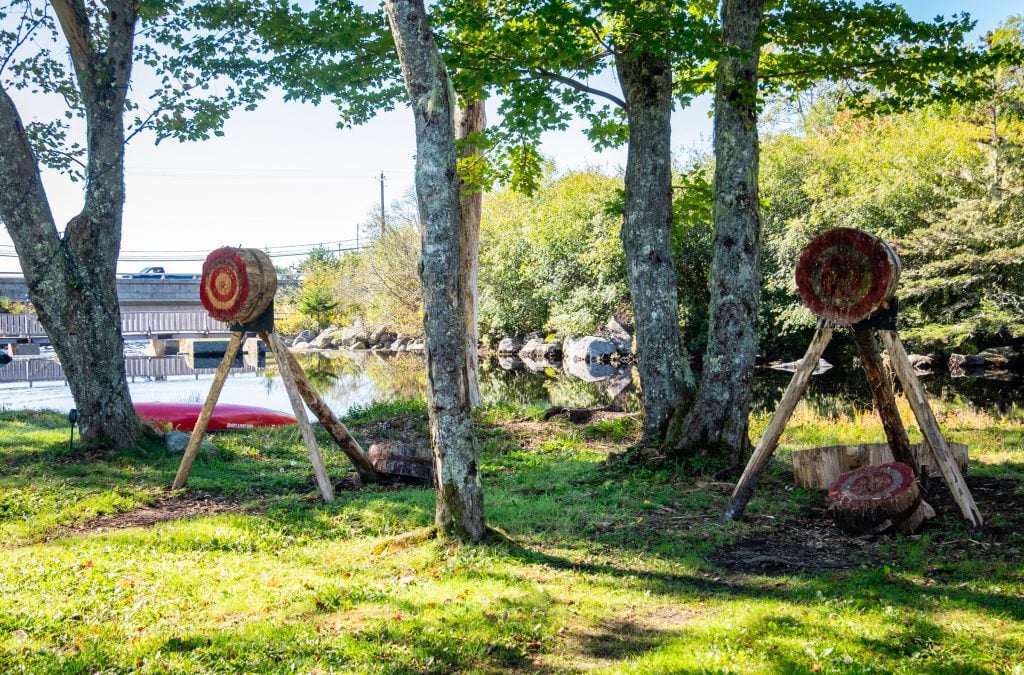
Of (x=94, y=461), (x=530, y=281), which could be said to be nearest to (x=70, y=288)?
(x=94, y=461)

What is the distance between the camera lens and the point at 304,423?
27.7 ft

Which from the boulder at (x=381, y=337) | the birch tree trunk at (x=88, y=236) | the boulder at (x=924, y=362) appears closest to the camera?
the birch tree trunk at (x=88, y=236)

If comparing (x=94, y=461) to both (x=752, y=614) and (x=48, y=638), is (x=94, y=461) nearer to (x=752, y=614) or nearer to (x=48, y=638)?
(x=48, y=638)

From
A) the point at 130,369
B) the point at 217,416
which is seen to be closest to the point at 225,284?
the point at 217,416

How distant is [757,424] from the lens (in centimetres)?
1421

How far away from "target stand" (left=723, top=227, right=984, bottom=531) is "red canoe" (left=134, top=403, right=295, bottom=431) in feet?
31.5

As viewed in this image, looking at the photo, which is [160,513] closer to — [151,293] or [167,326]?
[167,326]

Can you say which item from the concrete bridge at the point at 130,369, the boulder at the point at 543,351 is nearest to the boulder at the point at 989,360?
the boulder at the point at 543,351

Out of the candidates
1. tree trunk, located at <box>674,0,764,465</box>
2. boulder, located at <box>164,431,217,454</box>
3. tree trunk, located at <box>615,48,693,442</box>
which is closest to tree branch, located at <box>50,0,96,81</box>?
boulder, located at <box>164,431,217,454</box>

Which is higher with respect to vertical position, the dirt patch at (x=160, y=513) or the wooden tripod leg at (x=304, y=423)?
the wooden tripod leg at (x=304, y=423)

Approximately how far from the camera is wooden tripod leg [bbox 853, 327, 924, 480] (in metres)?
7.48

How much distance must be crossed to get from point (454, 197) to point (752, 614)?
12.0 ft

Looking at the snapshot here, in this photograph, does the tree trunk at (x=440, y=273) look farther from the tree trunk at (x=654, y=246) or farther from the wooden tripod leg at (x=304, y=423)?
the tree trunk at (x=654, y=246)

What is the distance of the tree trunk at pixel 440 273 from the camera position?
6219 mm
